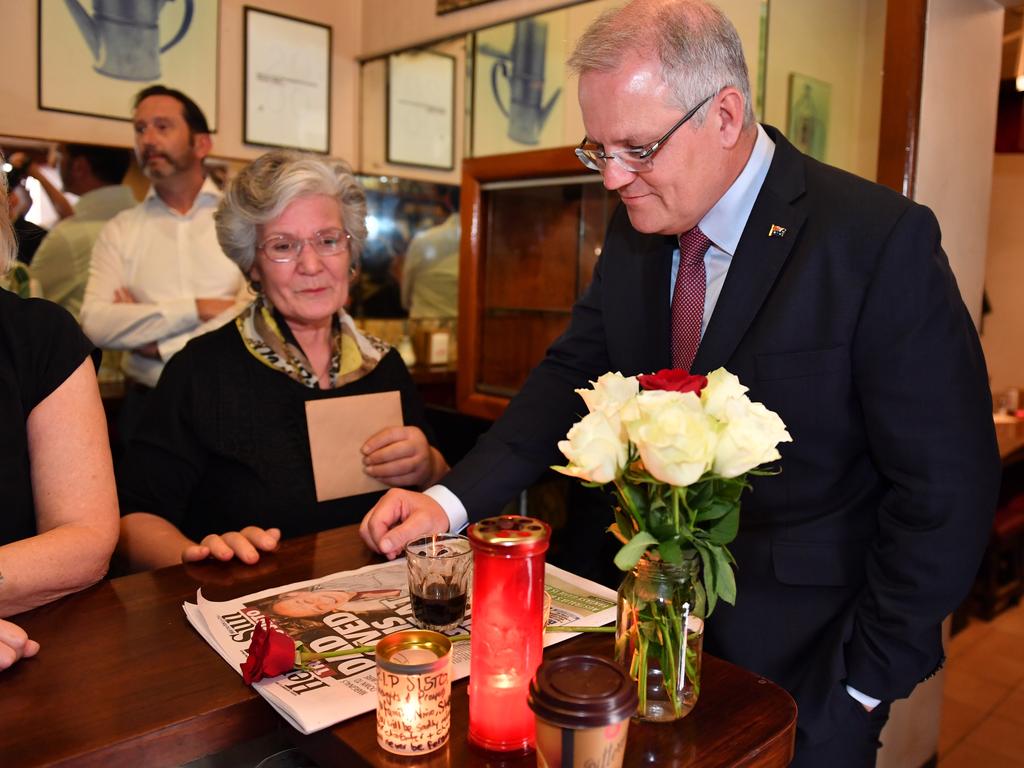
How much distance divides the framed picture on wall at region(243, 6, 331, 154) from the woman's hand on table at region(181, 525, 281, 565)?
3036 mm

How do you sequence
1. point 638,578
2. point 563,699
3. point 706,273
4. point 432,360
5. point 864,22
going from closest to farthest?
1. point 563,699
2. point 638,578
3. point 706,273
4. point 864,22
5. point 432,360

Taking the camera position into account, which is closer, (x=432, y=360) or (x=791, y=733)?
(x=791, y=733)

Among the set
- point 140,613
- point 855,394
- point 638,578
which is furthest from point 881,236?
point 140,613

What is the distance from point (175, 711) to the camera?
964mm

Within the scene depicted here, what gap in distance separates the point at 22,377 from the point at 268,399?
2.06ft

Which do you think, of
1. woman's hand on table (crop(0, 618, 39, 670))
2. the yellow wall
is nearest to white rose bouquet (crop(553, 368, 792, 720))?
woman's hand on table (crop(0, 618, 39, 670))

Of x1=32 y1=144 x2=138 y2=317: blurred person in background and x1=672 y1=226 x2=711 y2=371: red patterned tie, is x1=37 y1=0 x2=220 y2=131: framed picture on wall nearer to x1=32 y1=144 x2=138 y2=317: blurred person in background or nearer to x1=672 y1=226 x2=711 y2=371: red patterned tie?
x1=32 y1=144 x2=138 y2=317: blurred person in background

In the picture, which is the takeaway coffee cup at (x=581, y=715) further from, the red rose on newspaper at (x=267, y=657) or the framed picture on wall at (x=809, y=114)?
the framed picture on wall at (x=809, y=114)

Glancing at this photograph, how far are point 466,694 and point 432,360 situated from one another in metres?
3.37

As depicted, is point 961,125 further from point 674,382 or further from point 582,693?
point 582,693

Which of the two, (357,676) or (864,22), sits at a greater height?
(864,22)

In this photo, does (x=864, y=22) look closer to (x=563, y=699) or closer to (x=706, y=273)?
(x=706, y=273)

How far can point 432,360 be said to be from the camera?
14.2 ft

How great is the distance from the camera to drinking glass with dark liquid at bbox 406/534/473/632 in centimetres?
118
